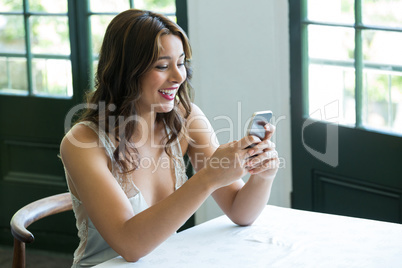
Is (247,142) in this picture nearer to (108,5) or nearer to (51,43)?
(108,5)

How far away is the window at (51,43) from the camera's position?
133 inches

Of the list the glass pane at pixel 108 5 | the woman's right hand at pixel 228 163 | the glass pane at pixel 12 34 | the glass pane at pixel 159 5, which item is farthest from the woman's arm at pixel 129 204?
the glass pane at pixel 12 34

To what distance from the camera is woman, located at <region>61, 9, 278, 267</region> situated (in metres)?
1.69

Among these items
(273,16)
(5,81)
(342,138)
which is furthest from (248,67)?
(5,81)

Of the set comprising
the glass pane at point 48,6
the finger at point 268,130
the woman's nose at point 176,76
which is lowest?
the finger at point 268,130

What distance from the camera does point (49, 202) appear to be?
6.88 feet

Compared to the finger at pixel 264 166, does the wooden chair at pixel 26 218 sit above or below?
below

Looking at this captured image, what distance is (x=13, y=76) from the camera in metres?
3.63

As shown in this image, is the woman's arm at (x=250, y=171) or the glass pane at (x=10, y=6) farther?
the glass pane at (x=10, y=6)

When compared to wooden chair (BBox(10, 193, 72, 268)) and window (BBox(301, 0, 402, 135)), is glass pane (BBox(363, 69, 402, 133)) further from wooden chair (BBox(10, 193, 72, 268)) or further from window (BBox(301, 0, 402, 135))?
wooden chair (BBox(10, 193, 72, 268))

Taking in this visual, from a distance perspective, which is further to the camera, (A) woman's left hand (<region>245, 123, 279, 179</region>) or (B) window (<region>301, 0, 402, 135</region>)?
(B) window (<region>301, 0, 402, 135</region>)

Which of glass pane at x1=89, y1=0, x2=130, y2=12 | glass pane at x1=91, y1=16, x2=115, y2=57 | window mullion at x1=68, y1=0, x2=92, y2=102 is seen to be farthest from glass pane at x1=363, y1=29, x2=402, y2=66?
window mullion at x1=68, y1=0, x2=92, y2=102

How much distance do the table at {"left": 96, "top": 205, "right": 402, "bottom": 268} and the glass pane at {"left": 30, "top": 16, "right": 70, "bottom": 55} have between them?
1923 mm

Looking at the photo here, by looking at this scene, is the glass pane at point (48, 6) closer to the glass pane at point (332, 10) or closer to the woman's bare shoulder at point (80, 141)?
the glass pane at point (332, 10)
